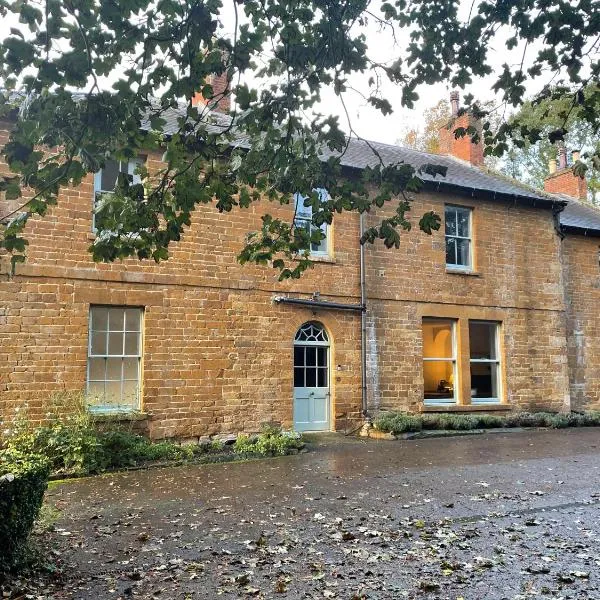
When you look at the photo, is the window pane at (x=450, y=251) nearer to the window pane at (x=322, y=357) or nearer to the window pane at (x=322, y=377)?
the window pane at (x=322, y=357)

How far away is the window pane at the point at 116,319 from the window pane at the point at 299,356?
380 cm

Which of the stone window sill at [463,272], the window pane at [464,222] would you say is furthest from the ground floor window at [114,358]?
the window pane at [464,222]

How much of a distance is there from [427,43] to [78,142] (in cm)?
341

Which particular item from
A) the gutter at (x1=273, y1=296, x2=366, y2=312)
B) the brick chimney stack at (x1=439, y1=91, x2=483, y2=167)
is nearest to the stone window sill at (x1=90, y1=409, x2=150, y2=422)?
the gutter at (x1=273, y1=296, x2=366, y2=312)

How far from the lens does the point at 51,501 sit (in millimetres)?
7609

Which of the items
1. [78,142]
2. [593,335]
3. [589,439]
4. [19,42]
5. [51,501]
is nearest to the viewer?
[19,42]

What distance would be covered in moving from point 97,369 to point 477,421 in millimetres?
8608

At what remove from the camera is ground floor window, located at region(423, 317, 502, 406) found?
14.8m

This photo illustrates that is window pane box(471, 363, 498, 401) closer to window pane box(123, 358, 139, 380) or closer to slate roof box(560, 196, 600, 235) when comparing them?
slate roof box(560, 196, 600, 235)

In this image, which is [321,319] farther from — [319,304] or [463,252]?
[463,252]

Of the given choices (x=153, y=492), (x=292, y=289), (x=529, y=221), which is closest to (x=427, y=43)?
(x=153, y=492)

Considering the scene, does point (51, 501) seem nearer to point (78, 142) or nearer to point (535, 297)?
point (78, 142)

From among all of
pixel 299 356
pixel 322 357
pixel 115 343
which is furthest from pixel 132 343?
pixel 322 357

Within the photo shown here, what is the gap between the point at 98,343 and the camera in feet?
36.7
